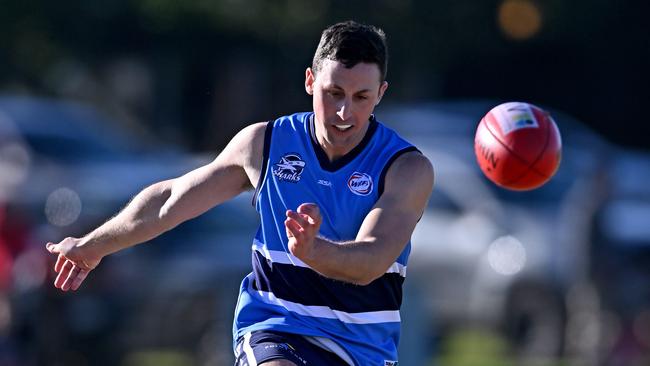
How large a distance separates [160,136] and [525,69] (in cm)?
701

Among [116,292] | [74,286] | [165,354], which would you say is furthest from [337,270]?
[165,354]

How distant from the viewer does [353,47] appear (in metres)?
6.46

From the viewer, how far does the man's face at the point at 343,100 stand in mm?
6441

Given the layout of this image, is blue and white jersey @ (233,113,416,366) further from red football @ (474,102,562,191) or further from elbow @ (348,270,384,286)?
red football @ (474,102,562,191)

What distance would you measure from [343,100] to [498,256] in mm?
10802

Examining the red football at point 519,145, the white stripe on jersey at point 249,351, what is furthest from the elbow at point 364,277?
the red football at point 519,145

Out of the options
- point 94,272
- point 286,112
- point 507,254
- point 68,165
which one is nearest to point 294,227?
point 94,272

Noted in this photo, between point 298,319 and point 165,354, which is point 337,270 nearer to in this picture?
point 298,319

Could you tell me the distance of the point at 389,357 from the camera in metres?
6.70

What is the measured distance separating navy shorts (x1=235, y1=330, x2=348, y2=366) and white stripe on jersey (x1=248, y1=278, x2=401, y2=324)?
0.12 meters

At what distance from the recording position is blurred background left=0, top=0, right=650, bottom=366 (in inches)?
543

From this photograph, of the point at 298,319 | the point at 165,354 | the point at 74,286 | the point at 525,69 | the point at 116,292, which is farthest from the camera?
the point at 525,69

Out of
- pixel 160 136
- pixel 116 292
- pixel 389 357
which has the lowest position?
pixel 160 136

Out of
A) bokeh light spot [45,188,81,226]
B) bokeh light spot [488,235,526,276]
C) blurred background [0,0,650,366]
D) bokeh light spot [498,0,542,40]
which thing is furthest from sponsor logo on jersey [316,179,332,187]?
bokeh light spot [498,0,542,40]
